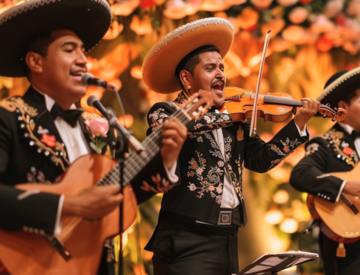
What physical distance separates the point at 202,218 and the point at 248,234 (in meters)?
2.27

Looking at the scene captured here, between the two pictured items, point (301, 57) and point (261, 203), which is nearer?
Result: point (261, 203)

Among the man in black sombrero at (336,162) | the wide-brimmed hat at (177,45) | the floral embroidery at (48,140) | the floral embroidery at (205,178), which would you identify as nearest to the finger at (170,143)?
the floral embroidery at (48,140)

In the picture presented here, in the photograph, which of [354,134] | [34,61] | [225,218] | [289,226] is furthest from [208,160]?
[289,226]

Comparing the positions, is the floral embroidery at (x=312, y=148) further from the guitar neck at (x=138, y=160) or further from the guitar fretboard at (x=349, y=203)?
the guitar neck at (x=138, y=160)

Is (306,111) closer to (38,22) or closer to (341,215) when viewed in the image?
(341,215)

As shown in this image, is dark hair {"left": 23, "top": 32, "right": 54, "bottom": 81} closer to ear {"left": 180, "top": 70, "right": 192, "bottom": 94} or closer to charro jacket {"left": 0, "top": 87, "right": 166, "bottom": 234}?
charro jacket {"left": 0, "top": 87, "right": 166, "bottom": 234}

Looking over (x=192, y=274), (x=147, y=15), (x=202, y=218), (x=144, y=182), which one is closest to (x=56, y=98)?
(x=144, y=182)

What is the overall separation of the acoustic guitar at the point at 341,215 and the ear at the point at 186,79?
1.34m

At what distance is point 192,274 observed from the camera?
2.29 meters

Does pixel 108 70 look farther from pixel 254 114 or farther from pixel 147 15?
pixel 254 114

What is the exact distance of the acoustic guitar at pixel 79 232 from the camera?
5.48 ft

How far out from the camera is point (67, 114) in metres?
1.99

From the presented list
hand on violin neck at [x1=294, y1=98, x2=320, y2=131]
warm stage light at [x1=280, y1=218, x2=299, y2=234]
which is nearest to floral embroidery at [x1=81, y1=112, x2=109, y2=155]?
hand on violin neck at [x1=294, y1=98, x2=320, y2=131]

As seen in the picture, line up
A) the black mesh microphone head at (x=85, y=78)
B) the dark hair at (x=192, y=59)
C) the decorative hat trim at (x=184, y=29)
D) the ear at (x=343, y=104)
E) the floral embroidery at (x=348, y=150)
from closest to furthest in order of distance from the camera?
the black mesh microphone head at (x=85, y=78) → the decorative hat trim at (x=184, y=29) → the dark hair at (x=192, y=59) → the floral embroidery at (x=348, y=150) → the ear at (x=343, y=104)
